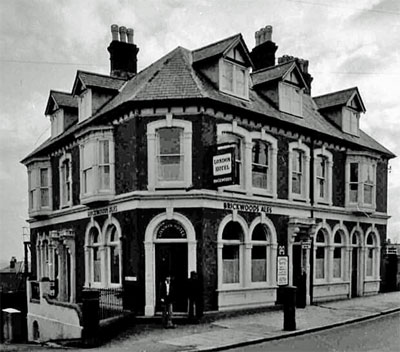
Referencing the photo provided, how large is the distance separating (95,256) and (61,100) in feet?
26.8

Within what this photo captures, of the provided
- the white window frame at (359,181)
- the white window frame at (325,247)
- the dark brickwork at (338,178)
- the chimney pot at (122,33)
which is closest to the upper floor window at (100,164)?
the chimney pot at (122,33)

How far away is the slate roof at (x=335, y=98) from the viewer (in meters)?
22.4

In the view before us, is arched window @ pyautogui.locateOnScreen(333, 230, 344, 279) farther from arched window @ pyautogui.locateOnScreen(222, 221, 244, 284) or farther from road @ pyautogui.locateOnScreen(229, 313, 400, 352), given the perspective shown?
road @ pyautogui.locateOnScreen(229, 313, 400, 352)

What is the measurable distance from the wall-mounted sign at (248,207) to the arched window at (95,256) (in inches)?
206

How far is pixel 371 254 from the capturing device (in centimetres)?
2328

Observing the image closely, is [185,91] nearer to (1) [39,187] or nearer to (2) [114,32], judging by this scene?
(2) [114,32]

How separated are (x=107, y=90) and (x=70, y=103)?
4187 millimetres

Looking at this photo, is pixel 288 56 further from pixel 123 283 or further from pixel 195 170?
pixel 123 283

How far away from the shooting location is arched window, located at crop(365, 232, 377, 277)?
904 inches

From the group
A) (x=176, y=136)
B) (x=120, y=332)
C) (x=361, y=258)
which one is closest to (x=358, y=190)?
(x=361, y=258)

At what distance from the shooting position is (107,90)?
18969 millimetres

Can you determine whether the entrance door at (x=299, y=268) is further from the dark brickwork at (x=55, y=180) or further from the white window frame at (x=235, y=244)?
the dark brickwork at (x=55, y=180)


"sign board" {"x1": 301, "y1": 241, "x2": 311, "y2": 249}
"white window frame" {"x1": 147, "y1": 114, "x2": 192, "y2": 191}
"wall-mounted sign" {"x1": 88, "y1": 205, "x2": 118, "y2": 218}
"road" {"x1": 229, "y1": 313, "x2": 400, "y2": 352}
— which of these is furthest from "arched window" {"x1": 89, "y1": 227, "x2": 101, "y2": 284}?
"road" {"x1": 229, "y1": 313, "x2": 400, "y2": 352}

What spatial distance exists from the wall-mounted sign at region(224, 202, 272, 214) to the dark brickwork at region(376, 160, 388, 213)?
8686 millimetres
